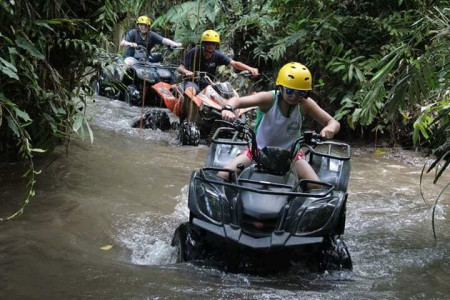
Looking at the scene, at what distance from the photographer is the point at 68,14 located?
5.76 metres

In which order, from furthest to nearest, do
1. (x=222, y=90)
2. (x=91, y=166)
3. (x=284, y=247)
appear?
1. (x=222, y=90)
2. (x=91, y=166)
3. (x=284, y=247)

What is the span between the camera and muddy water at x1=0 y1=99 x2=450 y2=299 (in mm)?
3613

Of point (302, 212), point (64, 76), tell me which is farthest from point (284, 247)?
point (64, 76)

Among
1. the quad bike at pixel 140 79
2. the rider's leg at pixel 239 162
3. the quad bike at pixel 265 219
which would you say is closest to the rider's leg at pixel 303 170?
the quad bike at pixel 265 219

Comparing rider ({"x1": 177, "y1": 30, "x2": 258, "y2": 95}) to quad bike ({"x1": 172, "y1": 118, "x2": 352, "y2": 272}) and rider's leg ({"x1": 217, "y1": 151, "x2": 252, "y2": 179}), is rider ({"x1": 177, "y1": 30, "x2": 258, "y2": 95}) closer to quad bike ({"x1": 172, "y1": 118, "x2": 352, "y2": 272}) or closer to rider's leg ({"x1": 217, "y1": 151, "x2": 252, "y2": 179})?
rider's leg ({"x1": 217, "y1": 151, "x2": 252, "y2": 179})

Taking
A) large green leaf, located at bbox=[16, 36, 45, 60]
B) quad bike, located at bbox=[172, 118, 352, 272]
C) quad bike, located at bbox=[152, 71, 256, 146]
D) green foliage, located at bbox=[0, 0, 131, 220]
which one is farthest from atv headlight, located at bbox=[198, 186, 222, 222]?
quad bike, located at bbox=[152, 71, 256, 146]

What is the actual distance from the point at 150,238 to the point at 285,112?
62.1 inches

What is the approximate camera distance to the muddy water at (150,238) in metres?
3.61

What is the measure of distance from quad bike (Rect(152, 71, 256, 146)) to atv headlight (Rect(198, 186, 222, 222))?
4.31 metres

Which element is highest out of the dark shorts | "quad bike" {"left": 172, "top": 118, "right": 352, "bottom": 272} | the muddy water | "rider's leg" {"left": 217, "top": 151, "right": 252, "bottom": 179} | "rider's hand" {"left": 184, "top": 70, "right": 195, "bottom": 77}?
"rider's hand" {"left": 184, "top": 70, "right": 195, "bottom": 77}

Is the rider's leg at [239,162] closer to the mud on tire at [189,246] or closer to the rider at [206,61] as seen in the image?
the mud on tire at [189,246]

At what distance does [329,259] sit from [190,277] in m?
1.07

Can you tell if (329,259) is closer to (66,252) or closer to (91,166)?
(66,252)

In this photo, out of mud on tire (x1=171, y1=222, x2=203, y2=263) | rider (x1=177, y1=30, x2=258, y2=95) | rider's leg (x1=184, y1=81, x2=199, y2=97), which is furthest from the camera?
rider (x1=177, y1=30, x2=258, y2=95)
